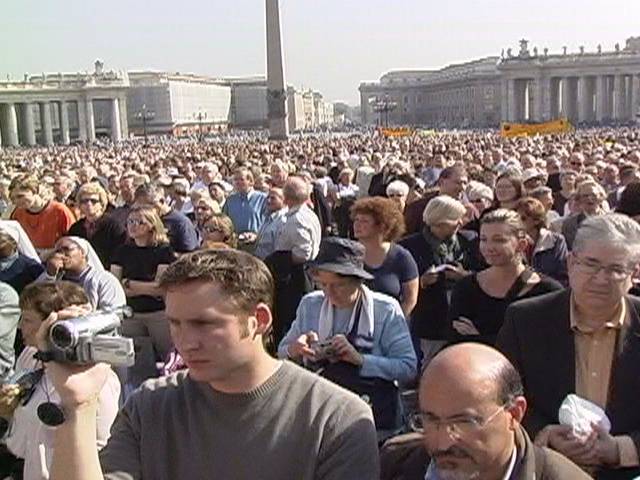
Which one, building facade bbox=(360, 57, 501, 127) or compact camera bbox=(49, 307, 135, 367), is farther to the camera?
building facade bbox=(360, 57, 501, 127)

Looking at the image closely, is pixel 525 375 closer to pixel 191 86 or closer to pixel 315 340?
pixel 315 340

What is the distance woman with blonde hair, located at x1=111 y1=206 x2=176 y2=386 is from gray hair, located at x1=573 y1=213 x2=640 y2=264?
4119 millimetres

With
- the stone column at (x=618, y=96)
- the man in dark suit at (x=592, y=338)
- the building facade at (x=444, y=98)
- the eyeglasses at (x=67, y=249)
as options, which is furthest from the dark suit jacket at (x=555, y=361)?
the building facade at (x=444, y=98)

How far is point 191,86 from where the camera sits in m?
151

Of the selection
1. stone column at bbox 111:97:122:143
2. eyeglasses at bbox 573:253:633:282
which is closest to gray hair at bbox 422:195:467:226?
eyeglasses at bbox 573:253:633:282

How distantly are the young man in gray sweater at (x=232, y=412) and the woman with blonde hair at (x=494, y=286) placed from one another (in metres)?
2.13

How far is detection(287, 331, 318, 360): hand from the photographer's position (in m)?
3.98

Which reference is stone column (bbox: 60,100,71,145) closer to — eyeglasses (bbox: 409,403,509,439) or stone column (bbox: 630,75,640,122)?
stone column (bbox: 630,75,640,122)

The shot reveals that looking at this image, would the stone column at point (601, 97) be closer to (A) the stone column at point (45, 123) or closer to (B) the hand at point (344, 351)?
(A) the stone column at point (45, 123)

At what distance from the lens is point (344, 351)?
4.02 meters

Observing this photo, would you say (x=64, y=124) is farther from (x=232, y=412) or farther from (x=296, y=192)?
(x=232, y=412)

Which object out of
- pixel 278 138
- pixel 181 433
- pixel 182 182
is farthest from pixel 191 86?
pixel 181 433

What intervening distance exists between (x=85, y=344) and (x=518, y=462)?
1.09 metres

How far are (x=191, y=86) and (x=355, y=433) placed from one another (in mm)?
151845
